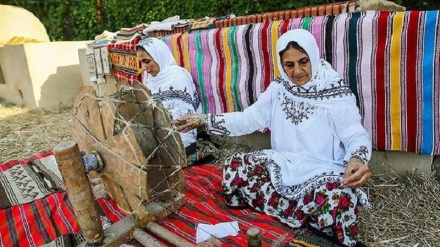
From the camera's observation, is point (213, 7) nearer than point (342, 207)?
No

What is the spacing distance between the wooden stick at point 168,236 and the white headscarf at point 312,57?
3.87 ft

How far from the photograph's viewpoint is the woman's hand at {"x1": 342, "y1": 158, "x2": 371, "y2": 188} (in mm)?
1783

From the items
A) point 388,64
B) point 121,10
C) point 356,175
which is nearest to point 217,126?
→ point 356,175

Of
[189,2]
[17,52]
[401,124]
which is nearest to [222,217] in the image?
[401,124]

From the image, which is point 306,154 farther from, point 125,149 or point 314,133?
point 125,149

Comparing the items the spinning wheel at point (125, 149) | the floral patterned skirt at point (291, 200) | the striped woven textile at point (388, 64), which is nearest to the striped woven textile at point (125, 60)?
the striped woven textile at point (388, 64)

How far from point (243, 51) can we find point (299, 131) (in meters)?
1.11

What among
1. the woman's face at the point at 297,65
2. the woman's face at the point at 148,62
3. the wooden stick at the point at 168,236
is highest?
the woman's face at the point at 148,62

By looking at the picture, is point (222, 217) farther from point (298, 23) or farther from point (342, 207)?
point (298, 23)

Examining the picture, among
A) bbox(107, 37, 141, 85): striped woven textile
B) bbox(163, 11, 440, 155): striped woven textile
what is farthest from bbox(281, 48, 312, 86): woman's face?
bbox(107, 37, 141, 85): striped woven textile

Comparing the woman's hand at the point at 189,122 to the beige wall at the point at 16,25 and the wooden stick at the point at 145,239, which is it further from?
the beige wall at the point at 16,25

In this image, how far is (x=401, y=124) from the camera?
7.47 feet

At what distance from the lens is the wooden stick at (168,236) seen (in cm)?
180

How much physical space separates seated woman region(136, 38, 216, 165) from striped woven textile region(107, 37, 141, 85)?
0.87 meters
